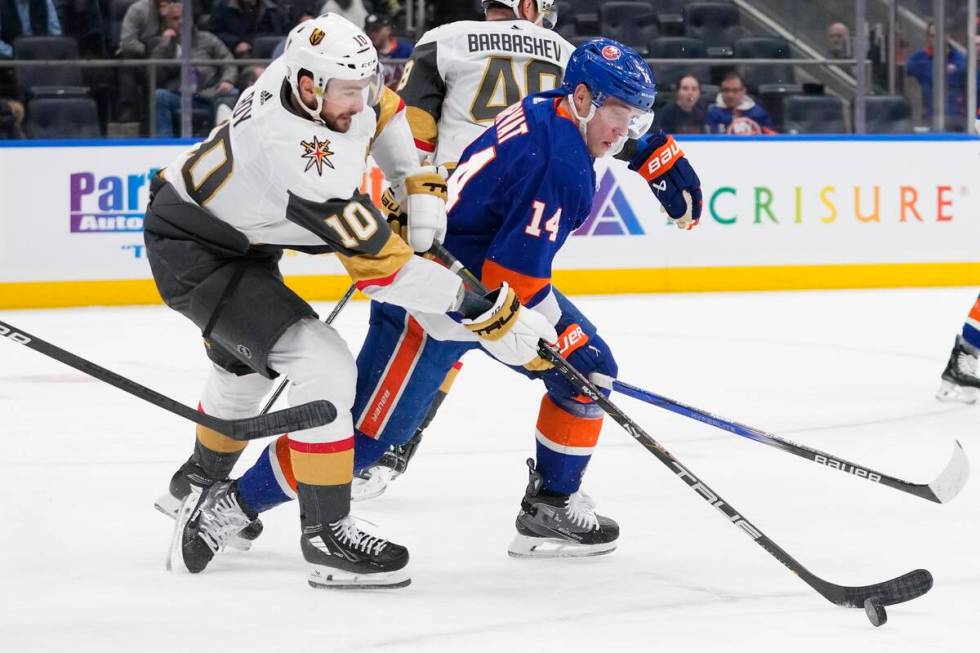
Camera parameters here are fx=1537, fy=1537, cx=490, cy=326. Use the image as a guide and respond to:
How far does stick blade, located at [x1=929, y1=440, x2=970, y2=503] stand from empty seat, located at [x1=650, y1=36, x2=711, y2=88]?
5.34 m

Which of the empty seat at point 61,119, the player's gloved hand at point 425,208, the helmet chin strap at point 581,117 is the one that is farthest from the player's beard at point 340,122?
the empty seat at point 61,119

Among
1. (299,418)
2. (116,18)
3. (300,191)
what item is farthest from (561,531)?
(116,18)

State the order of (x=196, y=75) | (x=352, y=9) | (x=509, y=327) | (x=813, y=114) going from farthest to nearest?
1. (x=813, y=114)
2. (x=352, y=9)
3. (x=196, y=75)
4. (x=509, y=327)

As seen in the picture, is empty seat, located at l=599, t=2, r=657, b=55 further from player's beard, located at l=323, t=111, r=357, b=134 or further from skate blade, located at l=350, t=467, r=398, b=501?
player's beard, located at l=323, t=111, r=357, b=134

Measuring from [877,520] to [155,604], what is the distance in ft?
5.18

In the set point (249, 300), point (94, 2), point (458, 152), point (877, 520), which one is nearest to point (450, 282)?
point (249, 300)

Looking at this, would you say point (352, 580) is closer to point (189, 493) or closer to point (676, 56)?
point (189, 493)

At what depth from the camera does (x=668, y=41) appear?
8.30 m

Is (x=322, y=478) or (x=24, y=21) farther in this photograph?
(x=24, y=21)

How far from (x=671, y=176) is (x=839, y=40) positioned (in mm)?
5050

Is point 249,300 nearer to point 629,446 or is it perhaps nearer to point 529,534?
point 529,534

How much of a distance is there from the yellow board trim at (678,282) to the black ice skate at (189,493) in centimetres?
402

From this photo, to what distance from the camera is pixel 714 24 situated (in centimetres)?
834

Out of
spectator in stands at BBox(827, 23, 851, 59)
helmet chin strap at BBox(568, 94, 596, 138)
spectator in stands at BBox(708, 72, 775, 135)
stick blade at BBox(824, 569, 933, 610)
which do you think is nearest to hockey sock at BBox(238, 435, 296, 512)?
helmet chin strap at BBox(568, 94, 596, 138)
